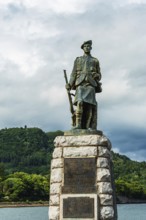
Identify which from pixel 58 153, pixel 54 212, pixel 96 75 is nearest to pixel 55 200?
pixel 54 212

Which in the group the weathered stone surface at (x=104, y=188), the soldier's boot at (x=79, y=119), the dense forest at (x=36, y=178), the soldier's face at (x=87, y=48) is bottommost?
the weathered stone surface at (x=104, y=188)

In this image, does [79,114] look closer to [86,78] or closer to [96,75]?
[86,78]

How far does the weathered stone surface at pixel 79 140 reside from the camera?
16.3m

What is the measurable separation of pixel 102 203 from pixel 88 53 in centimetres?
469

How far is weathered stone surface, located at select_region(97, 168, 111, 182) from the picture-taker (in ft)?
52.5

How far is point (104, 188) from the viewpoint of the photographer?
1595cm

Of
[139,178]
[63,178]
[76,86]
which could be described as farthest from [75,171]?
[139,178]

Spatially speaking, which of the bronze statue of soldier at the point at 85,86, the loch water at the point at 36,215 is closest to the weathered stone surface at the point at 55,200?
the bronze statue of soldier at the point at 85,86

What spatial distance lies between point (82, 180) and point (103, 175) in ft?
2.05

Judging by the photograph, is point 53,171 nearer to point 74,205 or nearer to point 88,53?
point 74,205

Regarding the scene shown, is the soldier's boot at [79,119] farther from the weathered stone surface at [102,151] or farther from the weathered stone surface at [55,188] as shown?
the weathered stone surface at [55,188]

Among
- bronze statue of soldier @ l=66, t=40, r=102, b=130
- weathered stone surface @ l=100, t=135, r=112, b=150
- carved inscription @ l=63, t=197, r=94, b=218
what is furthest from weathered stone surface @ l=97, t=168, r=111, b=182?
bronze statue of soldier @ l=66, t=40, r=102, b=130

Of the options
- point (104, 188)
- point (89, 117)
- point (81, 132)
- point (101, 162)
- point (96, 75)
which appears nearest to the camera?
point (104, 188)

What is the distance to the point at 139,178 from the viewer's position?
14775cm
